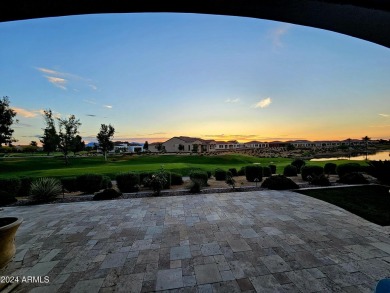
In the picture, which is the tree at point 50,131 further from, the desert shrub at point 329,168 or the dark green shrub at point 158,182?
the desert shrub at point 329,168

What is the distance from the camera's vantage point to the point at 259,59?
9.23 m

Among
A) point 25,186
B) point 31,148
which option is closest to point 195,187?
point 25,186

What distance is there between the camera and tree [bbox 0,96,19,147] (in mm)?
19281

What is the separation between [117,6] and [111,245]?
5003 millimetres

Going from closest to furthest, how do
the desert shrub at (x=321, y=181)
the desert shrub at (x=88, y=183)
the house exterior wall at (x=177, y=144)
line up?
the desert shrub at (x=88, y=183) < the desert shrub at (x=321, y=181) < the house exterior wall at (x=177, y=144)

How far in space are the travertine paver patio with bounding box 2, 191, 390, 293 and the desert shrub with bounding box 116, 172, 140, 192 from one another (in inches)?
122

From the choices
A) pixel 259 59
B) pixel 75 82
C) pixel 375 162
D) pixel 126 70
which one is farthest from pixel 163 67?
pixel 375 162

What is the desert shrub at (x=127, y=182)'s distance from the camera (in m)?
10.2

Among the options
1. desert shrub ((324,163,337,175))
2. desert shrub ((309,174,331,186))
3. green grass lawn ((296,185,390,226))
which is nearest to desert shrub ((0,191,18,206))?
green grass lawn ((296,185,390,226))

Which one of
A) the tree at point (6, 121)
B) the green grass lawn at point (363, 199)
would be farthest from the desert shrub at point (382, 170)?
the tree at point (6, 121)

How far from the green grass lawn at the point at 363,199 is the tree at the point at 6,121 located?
28328 millimetres

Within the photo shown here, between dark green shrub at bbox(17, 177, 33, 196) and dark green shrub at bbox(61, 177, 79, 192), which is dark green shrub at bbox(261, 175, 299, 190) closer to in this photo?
dark green shrub at bbox(61, 177, 79, 192)

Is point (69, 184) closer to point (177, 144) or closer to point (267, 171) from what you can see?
point (267, 171)

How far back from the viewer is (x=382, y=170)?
9.81 metres
